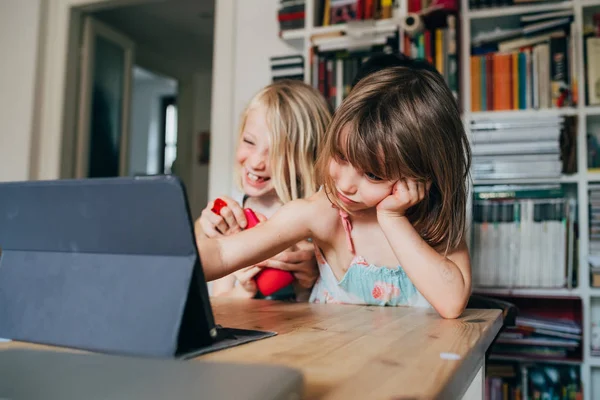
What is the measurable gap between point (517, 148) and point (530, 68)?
1.22ft

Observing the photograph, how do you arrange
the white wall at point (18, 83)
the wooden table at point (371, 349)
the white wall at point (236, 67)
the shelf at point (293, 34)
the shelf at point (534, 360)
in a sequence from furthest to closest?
the white wall at point (18, 83)
the white wall at point (236, 67)
the shelf at point (293, 34)
the shelf at point (534, 360)
the wooden table at point (371, 349)

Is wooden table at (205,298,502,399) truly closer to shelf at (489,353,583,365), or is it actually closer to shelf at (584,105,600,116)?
shelf at (489,353,583,365)

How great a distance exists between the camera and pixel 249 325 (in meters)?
0.69

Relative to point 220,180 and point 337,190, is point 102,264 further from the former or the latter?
point 220,180

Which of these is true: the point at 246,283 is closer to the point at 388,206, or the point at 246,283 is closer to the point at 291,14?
the point at 388,206

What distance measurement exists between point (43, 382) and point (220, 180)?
8.37 ft

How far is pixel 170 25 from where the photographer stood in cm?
478

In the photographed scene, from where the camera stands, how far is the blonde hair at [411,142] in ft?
2.89

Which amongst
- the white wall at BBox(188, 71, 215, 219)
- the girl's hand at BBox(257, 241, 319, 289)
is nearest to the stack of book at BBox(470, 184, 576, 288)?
the girl's hand at BBox(257, 241, 319, 289)

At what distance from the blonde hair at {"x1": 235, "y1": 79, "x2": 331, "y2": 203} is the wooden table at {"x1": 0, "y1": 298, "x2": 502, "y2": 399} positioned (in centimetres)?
53

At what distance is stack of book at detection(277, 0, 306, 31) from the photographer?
2.67m

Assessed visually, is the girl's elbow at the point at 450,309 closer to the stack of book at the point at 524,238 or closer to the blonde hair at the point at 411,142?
the blonde hair at the point at 411,142

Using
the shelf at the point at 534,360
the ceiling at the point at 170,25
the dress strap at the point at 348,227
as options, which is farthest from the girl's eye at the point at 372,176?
the ceiling at the point at 170,25

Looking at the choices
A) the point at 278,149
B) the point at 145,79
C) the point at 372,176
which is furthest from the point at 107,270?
the point at 145,79
